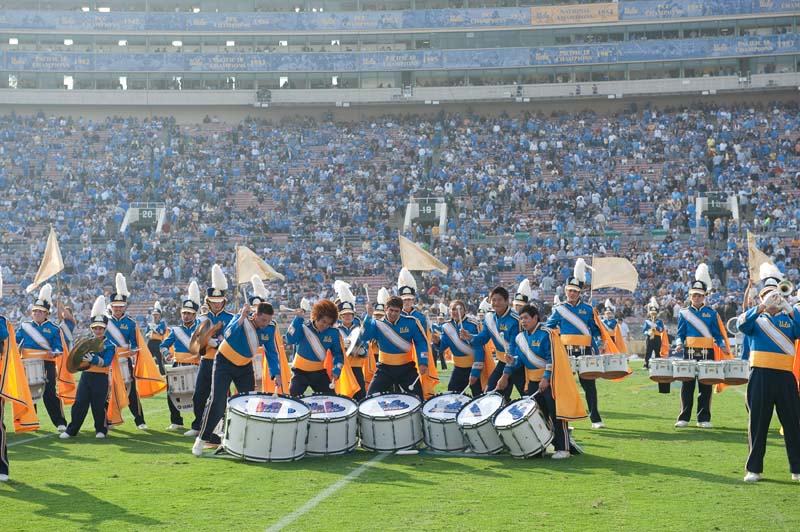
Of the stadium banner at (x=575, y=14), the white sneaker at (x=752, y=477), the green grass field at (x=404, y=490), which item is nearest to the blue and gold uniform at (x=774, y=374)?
the white sneaker at (x=752, y=477)

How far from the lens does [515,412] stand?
11.2m

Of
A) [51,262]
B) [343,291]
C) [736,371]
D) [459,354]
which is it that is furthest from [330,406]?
[51,262]

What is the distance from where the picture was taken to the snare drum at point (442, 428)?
1155cm

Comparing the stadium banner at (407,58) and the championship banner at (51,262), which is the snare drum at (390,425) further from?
the stadium banner at (407,58)

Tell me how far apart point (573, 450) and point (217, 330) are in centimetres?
438

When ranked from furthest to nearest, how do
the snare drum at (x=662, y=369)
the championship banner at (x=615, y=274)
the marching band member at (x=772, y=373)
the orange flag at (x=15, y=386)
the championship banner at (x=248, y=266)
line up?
the championship banner at (x=615, y=274)
the championship banner at (x=248, y=266)
the snare drum at (x=662, y=369)
the orange flag at (x=15, y=386)
the marching band member at (x=772, y=373)

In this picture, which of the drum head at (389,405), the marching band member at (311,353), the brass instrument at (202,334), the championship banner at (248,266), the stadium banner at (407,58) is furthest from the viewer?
the stadium banner at (407,58)

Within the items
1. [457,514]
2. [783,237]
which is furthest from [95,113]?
[457,514]

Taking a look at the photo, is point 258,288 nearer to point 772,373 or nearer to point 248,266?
point 248,266

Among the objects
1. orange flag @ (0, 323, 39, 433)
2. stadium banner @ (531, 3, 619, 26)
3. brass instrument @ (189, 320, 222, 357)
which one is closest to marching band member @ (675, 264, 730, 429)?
brass instrument @ (189, 320, 222, 357)

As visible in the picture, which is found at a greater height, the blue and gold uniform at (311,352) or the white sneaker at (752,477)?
the blue and gold uniform at (311,352)

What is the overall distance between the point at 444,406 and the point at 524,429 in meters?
1.15

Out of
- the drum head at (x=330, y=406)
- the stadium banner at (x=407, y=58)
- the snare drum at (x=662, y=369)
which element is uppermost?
the stadium banner at (x=407, y=58)

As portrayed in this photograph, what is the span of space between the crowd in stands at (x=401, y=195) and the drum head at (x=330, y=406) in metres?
22.6
